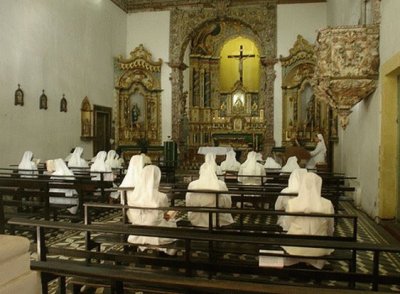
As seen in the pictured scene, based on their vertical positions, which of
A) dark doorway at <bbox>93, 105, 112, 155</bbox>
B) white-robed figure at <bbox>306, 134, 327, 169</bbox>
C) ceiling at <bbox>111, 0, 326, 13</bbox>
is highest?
ceiling at <bbox>111, 0, 326, 13</bbox>

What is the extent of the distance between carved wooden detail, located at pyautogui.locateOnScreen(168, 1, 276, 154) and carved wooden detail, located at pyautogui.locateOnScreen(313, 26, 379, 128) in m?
9.23

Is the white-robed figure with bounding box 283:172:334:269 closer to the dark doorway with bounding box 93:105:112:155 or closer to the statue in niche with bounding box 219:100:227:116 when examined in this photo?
the dark doorway with bounding box 93:105:112:155

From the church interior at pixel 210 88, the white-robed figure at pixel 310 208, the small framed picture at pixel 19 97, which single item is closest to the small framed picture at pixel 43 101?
the church interior at pixel 210 88

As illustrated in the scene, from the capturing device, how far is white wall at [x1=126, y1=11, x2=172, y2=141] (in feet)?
60.7

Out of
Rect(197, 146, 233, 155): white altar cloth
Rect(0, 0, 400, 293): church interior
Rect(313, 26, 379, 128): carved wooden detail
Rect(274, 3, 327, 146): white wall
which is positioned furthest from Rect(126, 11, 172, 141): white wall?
Rect(313, 26, 379, 128): carved wooden detail

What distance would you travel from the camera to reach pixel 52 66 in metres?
13.5

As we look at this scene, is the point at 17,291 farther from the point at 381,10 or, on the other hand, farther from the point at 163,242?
the point at 381,10

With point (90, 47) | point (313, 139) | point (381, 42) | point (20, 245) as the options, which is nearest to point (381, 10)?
point (381, 42)

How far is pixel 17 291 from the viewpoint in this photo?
1.85m

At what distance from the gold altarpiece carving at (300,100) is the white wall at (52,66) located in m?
7.90

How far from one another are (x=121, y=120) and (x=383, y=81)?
13129mm

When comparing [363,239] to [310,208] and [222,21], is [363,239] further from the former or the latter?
[222,21]

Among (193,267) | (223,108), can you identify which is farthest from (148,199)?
(223,108)

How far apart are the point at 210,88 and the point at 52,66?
944cm
